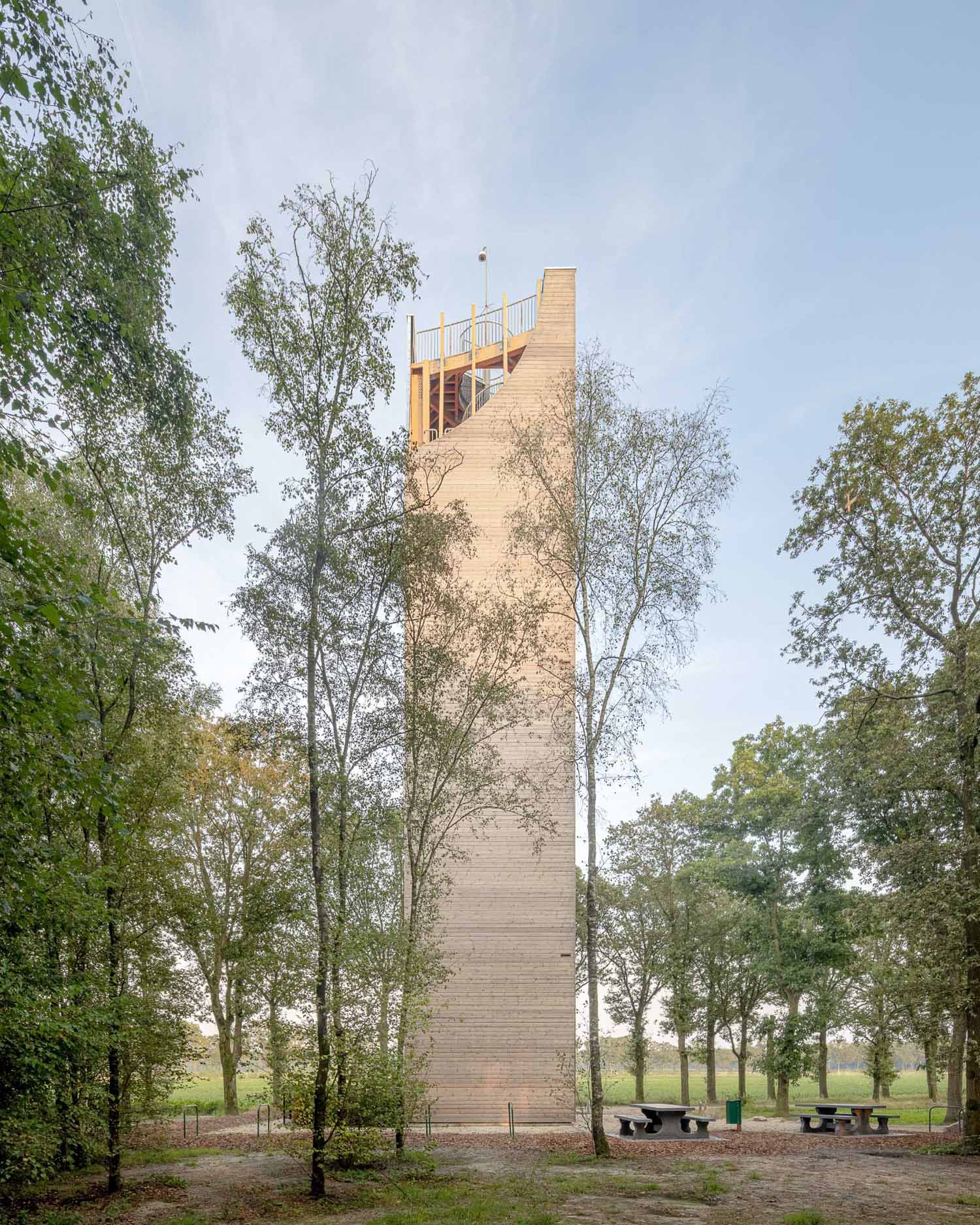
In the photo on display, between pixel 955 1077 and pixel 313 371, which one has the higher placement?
pixel 313 371

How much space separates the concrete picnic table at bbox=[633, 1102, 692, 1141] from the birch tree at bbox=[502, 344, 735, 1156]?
4.12 m

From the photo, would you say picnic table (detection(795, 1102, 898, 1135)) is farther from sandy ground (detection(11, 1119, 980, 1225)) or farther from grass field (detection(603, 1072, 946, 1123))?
grass field (detection(603, 1072, 946, 1123))

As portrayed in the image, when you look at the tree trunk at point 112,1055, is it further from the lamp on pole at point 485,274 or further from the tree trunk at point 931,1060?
the lamp on pole at point 485,274

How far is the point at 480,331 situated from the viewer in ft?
70.2

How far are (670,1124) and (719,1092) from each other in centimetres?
2112

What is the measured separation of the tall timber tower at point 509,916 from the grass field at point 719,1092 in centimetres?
170

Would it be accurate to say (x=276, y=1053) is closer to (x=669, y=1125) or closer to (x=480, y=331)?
(x=669, y=1125)

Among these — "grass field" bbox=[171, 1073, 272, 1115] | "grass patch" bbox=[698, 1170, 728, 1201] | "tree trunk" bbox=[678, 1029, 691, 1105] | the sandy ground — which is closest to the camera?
the sandy ground

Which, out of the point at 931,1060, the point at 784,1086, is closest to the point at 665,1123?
the point at 931,1060

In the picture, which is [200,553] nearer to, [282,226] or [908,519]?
[282,226]

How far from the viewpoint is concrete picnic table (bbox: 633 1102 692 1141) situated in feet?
49.6

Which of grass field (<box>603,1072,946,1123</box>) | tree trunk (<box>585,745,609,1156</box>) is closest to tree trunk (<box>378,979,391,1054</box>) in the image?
tree trunk (<box>585,745,609,1156</box>)

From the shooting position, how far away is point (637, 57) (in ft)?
52.6

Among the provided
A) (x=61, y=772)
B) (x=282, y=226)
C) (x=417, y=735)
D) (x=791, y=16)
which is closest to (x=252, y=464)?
(x=282, y=226)
